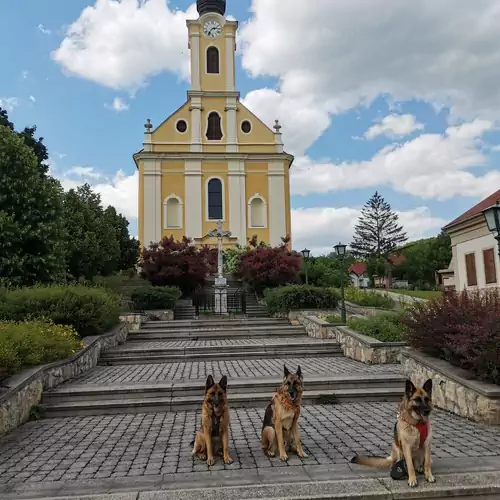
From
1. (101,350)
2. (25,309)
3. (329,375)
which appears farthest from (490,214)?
(25,309)

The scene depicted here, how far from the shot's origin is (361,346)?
11203 mm

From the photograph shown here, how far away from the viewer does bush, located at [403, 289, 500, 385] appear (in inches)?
262

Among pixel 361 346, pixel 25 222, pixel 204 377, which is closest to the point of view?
pixel 204 377

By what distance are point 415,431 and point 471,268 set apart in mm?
18944

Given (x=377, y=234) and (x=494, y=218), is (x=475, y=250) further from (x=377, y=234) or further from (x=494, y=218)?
(x=377, y=234)

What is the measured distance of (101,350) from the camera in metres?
12.2

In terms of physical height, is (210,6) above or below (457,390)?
above

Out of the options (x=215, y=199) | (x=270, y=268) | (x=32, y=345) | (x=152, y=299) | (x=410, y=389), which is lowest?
(x=410, y=389)

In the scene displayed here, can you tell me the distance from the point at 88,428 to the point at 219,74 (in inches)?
1515

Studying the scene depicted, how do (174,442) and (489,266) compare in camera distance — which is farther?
(489,266)

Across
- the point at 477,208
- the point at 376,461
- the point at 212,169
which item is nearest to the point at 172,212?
the point at 212,169

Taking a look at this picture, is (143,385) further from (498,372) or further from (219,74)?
(219,74)

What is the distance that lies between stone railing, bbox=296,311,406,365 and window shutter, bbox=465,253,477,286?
10.3 m

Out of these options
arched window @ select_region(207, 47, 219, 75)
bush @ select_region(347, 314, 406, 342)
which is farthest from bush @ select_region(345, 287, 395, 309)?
arched window @ select_region(207, 47, 219, 75)
